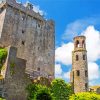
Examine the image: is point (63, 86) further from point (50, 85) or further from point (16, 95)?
→ point (16, 95)

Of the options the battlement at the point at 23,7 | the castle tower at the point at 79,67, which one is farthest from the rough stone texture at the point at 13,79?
the battlement at the point at 23,7

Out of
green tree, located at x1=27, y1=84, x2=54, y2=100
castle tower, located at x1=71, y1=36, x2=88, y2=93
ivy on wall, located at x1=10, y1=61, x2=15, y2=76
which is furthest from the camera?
castle tower, located at x1=71, y1=36, x2=88, y2=93

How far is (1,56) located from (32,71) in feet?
40.9

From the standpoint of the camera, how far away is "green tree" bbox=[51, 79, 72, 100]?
3584cm

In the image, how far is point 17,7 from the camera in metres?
47.9

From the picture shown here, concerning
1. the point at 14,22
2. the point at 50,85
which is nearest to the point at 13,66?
the point at 50,85

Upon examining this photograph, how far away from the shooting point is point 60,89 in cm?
3672

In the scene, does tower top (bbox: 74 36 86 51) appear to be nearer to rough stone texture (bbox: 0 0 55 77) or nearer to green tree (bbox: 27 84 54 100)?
rough stone texture (bbox: 0 0 55 77)

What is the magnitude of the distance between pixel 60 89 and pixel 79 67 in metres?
10.6

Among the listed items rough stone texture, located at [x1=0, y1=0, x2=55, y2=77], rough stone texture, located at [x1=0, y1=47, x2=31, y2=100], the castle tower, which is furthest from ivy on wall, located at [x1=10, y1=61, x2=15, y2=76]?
the castle tower

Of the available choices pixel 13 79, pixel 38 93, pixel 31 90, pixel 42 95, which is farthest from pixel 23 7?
pixel 42 95

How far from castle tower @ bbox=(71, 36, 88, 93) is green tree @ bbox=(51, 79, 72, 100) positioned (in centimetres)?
605

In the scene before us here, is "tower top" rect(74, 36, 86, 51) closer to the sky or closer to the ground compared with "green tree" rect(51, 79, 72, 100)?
closer to the sky

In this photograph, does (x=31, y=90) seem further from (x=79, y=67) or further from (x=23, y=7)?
(x=23, y=7)
